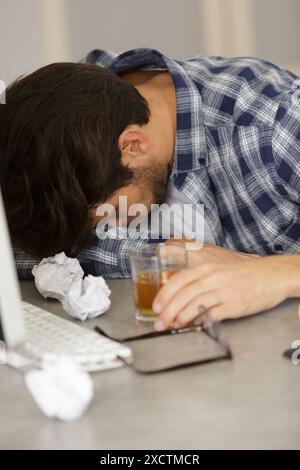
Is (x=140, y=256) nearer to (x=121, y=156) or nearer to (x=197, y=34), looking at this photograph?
(x=121, y=156)

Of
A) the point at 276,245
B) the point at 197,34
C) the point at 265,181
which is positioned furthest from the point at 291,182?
the point at 197,34

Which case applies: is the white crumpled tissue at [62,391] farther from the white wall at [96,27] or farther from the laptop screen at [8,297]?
the white wall at [96,27]

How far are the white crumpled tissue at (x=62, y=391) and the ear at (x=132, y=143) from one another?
32.0 inches

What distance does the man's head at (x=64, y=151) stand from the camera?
1.58 metres

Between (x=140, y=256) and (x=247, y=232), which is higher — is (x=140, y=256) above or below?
above

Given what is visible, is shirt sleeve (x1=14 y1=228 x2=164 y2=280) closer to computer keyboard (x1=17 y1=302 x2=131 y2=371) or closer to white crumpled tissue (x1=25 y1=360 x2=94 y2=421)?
computer keyboard (x1=17 y1=302 x2=131 y2=371)

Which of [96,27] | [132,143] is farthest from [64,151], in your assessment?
[96,27]

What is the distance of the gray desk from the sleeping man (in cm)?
29

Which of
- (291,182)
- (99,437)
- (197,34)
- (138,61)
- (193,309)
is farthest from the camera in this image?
(197,34)

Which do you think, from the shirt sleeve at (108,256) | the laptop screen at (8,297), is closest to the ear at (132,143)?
the shirt sleeve at (108,256)

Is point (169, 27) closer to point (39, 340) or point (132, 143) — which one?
point (132, 143)

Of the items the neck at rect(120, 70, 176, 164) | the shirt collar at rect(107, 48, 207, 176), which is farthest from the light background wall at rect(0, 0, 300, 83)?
the shirt collar at rect(107, 48, 207, 176)

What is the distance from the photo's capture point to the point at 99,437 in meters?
0.93

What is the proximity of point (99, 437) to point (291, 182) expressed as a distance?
915 mm
